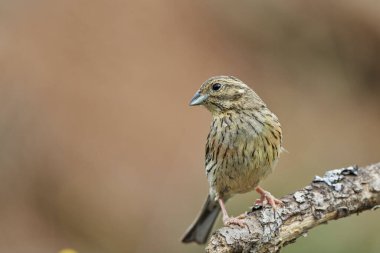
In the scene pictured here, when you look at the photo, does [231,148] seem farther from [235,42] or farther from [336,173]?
[235,42]

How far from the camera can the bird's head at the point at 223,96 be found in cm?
629

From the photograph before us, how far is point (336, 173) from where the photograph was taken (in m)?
5.95

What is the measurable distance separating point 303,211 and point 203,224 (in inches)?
59.5

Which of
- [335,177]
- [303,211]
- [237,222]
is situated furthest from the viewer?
[335,177]

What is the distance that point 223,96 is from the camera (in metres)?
6.30

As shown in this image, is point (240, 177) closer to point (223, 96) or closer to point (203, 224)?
point (223, 96)

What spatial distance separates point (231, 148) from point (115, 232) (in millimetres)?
4693

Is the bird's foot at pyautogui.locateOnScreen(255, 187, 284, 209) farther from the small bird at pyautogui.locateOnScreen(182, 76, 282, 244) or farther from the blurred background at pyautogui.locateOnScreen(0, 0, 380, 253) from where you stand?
the blurred background at pyautogui.locateOnScreen(0, 0, 380, 253)

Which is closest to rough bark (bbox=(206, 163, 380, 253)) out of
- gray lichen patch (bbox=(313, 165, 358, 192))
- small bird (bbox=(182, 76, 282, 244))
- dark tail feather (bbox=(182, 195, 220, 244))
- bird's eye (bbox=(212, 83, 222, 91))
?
gray lichen patch (bbox=(313, 165, 358, 192))

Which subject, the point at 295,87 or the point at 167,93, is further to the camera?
the point at 295,87

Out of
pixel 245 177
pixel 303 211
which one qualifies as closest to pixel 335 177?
pixel 303 211

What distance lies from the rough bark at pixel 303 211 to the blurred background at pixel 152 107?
9.11 ft

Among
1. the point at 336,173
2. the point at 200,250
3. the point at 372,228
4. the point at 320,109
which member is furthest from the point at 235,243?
the point at 320,109

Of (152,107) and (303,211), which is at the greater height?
(152,107)
